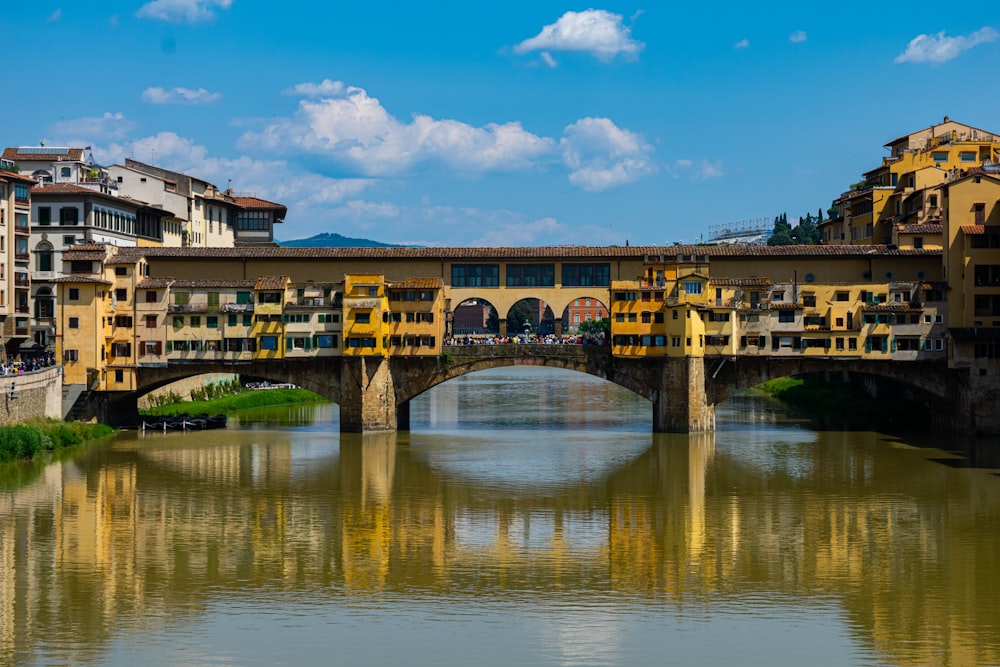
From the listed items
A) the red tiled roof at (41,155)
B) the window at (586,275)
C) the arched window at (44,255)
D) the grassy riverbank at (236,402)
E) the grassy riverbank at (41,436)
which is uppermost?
the red tiled roof at (41,155)

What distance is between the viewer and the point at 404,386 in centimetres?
6825

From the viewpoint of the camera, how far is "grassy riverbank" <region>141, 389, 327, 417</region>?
251 feet

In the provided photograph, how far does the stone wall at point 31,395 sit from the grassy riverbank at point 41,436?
521 millimetres

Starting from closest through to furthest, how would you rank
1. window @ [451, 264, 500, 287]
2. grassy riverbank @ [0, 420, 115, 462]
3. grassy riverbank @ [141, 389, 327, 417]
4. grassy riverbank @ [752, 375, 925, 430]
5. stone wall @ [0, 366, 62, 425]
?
grassy riverbank @ [0, 420, 115, 462], stone wall @ [0, 366, 62, 425], grassy riverbank @ [752, 375, 925, 430], window @ [451, 264, 500, 287], grassy riverbank @ [141, 389, 327, 417]

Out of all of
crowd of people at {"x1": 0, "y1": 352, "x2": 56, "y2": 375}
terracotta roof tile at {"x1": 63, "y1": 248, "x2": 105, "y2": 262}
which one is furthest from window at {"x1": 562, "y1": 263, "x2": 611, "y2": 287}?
crowd of people at {"x1": 0, "y1": 352, "x2": 56, "y2": 375}

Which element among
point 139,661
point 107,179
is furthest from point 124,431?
point 139,661

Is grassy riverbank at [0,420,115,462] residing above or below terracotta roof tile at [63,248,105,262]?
below

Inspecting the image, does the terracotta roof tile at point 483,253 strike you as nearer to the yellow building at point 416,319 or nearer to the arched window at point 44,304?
the yellow building at point 416,319

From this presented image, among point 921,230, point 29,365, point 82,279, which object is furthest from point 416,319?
point 921,230

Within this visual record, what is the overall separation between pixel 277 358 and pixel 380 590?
33.6m

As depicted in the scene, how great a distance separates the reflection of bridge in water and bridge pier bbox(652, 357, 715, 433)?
17.3 feet

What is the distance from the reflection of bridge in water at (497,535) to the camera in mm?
35188

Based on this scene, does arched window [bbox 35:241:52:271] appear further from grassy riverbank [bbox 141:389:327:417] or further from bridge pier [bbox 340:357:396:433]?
bridge pier [bbox 340:357:396:433]

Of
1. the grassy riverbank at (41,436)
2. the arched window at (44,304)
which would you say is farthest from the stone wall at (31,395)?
the arched window at (44,304)
